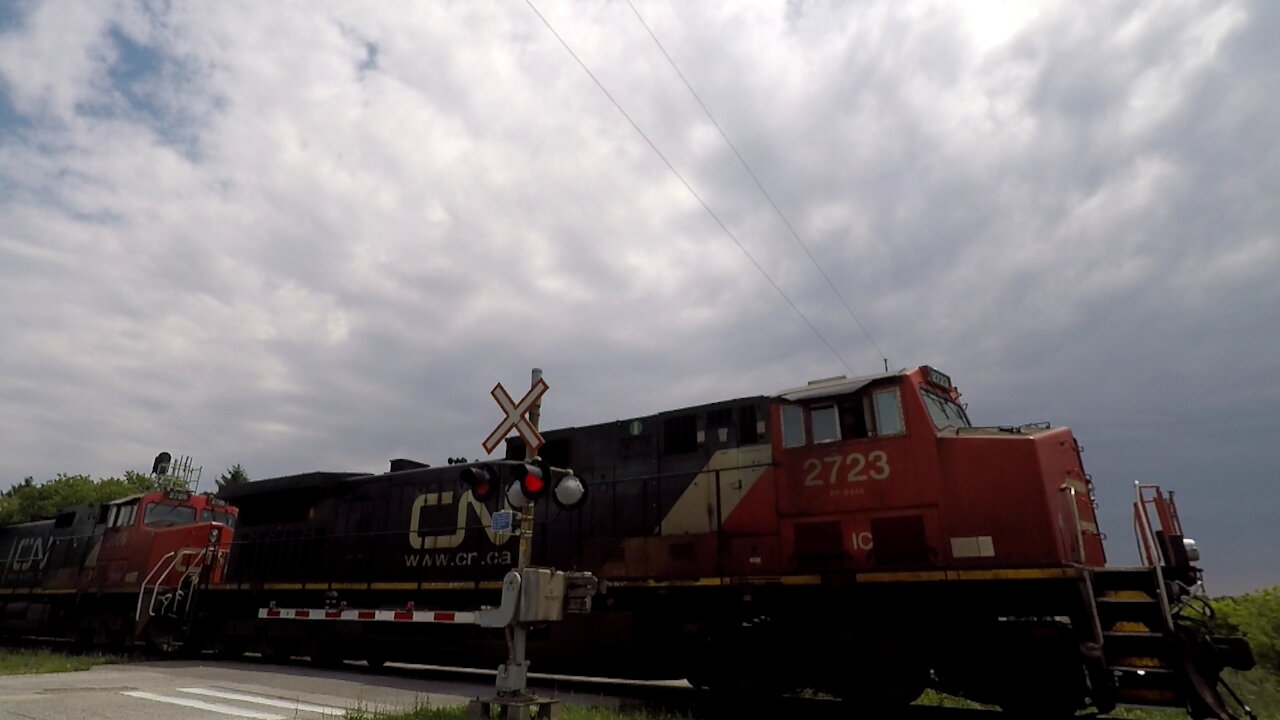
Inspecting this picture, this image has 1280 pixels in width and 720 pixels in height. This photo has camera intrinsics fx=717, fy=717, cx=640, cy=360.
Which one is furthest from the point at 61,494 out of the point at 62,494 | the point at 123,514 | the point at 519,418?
the point at 519,418

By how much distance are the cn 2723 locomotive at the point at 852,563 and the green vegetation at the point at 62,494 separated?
149 ft

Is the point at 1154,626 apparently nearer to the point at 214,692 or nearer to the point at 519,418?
the point at 519,418

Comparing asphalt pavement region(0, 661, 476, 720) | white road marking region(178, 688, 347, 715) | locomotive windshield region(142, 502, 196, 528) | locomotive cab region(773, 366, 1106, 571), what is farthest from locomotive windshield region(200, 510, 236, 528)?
locomotive cab region(773, 366, 1106, 571)

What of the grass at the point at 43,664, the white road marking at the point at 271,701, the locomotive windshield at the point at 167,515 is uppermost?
the locomotive windshield at the point at 167,515

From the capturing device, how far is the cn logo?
39.4ft

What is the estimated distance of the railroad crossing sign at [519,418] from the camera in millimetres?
6652

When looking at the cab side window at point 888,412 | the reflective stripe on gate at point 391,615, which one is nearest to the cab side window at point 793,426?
the cab side window at point 888,412

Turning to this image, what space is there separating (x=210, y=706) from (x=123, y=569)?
1190 centimetres

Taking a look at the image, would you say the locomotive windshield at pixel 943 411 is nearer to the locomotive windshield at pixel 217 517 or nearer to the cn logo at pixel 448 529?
the cn logo at pixel 448 529

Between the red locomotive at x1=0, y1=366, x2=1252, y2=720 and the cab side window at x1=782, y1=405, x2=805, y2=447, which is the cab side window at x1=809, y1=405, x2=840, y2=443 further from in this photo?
the cab side window at x1=782, y1=405, x2=805, y2=447

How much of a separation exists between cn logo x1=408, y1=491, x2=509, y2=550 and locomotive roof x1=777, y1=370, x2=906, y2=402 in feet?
17.4

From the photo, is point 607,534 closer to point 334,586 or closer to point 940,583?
point 940,583

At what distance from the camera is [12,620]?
67.2 feet

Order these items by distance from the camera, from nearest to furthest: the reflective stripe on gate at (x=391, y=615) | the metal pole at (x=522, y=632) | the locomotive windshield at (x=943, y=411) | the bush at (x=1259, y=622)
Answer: the metal pole at (x=522, y=632) → the reflective stripe on gate at (x=391, y=615) → the locomotive windshield at (x=943, y=411) → the bush at (x=1259, y=622)
